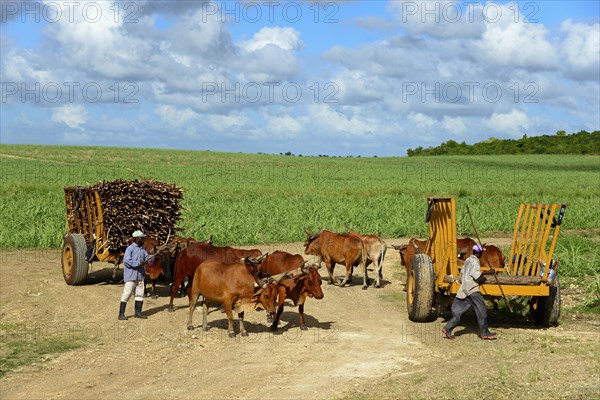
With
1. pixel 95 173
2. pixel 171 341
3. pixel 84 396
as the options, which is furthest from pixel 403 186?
pixel 84 396

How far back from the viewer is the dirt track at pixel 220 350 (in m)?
10.5

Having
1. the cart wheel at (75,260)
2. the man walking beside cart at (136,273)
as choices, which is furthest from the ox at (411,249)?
the cart wheel at (75,260)

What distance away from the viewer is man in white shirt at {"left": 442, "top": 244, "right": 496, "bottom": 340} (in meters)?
13.3

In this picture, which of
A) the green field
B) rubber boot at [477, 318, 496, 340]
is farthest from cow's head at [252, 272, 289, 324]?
the green field

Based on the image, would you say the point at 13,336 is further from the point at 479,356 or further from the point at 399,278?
the point at 399,278

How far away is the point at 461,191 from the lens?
44969mm

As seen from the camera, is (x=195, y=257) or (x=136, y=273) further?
(x=195, y=257)

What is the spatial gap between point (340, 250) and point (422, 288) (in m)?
4.43

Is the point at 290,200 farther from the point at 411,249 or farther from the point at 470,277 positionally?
the point at 470,277

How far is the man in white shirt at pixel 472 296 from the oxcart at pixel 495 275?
0.18m

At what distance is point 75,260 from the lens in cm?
1803

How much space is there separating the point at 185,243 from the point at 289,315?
127 inches

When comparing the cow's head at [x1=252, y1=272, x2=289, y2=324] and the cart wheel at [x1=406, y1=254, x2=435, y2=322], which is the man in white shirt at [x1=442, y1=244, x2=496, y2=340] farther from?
the cow's head at [x1=252, y1=272, x2=289, y2=324]

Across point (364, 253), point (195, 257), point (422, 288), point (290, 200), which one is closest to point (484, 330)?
point (422, 288)
